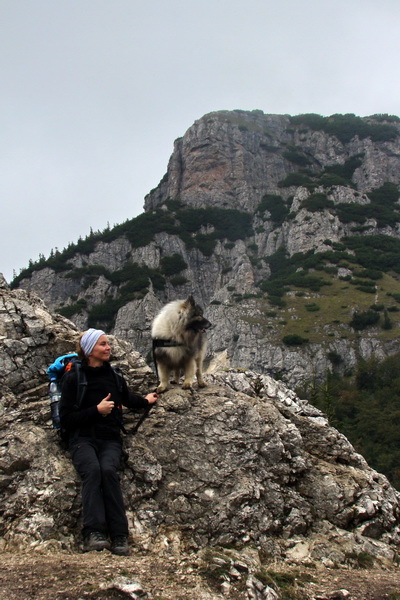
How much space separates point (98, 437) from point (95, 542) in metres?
1.33

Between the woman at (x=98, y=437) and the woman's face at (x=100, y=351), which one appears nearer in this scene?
the woman at (x=98, y=437)

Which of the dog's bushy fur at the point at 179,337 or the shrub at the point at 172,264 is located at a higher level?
the shrub at the point at 172,264

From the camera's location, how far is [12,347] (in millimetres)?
7785

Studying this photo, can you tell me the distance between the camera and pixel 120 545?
4949mm

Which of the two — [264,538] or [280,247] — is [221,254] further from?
[264,538]

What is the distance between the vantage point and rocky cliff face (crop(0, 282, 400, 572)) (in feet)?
18.4

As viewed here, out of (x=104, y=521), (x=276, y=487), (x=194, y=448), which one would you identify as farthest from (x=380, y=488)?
(x=104, y=521)

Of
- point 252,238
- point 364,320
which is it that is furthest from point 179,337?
point 252,238

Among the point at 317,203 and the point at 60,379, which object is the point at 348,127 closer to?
the point at 317,203

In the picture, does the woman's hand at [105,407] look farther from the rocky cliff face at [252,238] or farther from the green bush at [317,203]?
the green bush at [317,203]

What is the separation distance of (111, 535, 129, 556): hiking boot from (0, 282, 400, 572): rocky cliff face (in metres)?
0.40

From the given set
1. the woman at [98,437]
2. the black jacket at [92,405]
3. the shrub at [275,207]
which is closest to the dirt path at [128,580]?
the woman at [98,437]

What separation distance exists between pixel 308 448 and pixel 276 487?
192 cm

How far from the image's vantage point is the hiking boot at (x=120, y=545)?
490cm
